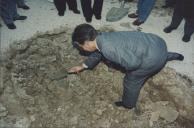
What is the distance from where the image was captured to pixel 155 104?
3947 mm

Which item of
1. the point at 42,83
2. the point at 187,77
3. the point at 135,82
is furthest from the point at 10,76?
the point at 187,77

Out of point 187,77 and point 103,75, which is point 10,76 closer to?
point 103,75

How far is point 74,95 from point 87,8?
1.74 metres

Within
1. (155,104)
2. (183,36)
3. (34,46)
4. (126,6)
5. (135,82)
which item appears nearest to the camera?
(135,82)

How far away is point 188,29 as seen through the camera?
4910 millimetres

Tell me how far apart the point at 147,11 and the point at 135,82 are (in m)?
1.93

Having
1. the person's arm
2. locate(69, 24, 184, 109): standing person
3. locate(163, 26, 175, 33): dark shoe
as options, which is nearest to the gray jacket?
locate(69, 24, 184, 109): standing person

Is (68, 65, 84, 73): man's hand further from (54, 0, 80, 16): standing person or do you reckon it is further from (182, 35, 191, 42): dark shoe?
(182, 35, 191, 42): dark shoe

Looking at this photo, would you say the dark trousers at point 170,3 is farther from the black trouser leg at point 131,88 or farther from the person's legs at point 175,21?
the black trouser leg at point 131,88

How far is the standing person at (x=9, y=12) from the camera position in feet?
15.5

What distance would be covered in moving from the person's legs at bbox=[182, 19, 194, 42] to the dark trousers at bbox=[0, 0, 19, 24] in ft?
9.11

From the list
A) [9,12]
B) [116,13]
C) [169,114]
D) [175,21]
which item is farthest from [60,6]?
[169,114]

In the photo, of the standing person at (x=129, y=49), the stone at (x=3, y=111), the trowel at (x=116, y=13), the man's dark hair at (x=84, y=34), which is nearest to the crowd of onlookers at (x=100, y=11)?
the trowel at (x=116, y=13)

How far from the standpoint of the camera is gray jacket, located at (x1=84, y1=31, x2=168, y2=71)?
331cm
